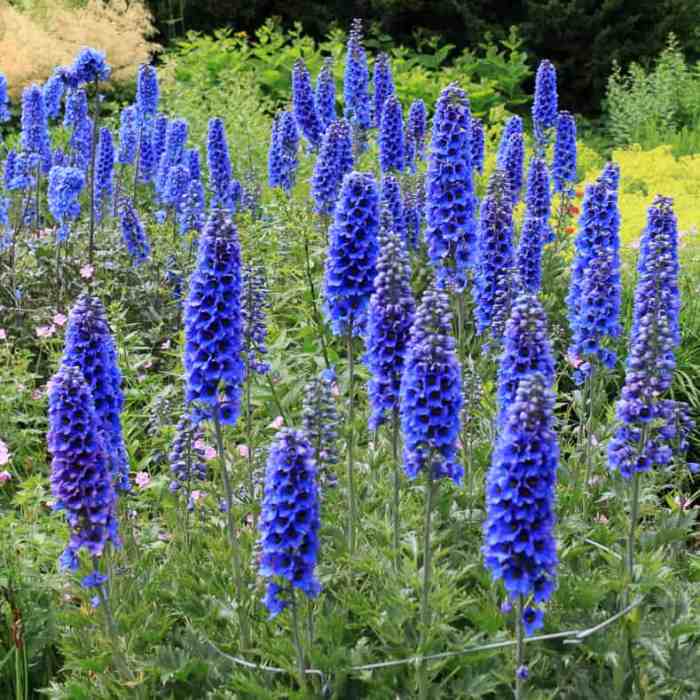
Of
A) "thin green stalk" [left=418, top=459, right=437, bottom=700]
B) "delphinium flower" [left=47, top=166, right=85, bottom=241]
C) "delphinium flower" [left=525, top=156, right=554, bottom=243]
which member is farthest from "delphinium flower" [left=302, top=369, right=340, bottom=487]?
"delphinium flower" [left=47, top=166, right=85, bottom=241]

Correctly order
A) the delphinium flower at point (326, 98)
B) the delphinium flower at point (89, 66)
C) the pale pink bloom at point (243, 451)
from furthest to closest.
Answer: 1. the delphinium flower at point (326, 98)
2. the delphinium flower at point (89, 66)
3. the pale pink bloom at point (243, 451)

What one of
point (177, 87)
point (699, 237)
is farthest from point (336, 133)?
point (177, 87)

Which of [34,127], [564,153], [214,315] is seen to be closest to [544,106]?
[564,153]

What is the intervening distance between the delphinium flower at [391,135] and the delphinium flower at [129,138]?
3.82 metres

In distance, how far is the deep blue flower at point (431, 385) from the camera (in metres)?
3.20

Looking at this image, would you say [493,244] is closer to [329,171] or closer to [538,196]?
[538,196]

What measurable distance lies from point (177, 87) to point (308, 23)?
6.31 m

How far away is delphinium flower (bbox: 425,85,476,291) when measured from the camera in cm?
479

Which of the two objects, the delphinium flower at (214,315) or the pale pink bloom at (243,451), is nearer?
the delphinium flower at (214,315)

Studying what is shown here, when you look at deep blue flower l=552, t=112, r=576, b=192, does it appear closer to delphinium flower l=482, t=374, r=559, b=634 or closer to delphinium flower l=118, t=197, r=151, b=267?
delphinium flower l=118, t=197, r=151, b=267

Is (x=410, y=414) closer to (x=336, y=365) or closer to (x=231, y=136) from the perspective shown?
(x=336, y=365)

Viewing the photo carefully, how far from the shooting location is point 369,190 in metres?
4.18

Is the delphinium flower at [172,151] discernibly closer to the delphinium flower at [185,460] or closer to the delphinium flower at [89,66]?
the delphinium flower at [89,66]

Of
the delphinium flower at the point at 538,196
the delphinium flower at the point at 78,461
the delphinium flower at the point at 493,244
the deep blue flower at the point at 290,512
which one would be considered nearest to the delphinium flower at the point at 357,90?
the delphinium flower at the point at 538,196
